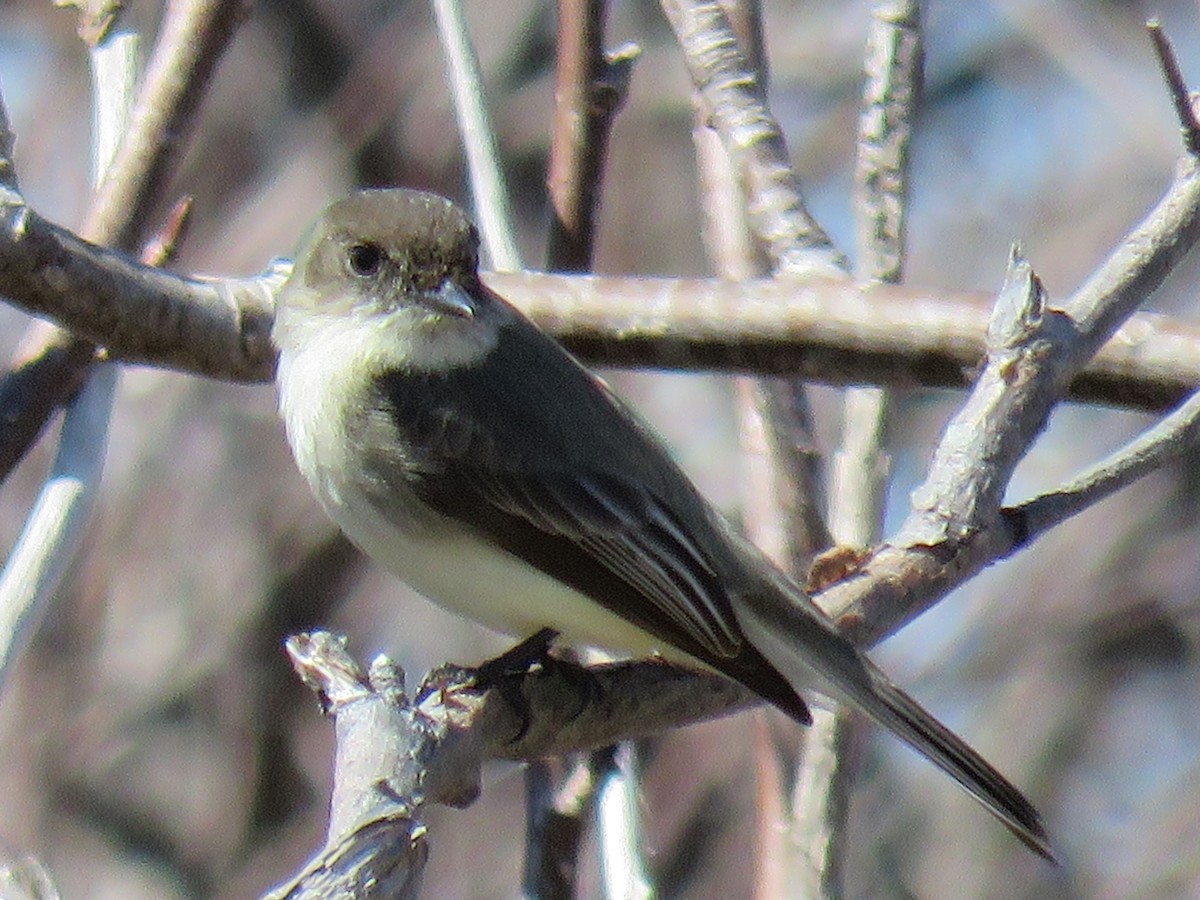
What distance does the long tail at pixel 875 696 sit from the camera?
318cm

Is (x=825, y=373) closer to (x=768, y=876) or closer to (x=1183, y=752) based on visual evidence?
(x=768, y=876)

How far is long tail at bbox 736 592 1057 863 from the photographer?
10.4ft

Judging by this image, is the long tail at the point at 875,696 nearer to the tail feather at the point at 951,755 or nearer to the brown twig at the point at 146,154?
the tail feather at the point at 951,755

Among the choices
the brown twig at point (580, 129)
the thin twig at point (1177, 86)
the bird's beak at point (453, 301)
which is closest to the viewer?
the thin twig at point (1177, 86)

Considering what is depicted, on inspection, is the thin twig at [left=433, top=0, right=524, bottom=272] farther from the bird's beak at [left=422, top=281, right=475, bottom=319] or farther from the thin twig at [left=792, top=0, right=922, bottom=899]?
the thin twig at [left=792, top=0, right=922, bottom=899]

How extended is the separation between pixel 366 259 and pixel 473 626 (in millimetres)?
3007

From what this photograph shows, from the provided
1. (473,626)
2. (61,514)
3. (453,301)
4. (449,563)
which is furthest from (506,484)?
(473,626)

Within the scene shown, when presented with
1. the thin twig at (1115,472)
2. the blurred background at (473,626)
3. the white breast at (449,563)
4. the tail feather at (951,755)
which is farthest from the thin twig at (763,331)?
the blurred background at (473,626)

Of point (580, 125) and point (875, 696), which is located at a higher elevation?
point (580, 125)

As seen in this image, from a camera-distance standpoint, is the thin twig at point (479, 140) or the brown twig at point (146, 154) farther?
the thin twig at point (479, 140)

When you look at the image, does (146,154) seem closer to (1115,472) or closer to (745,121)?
(745,121)

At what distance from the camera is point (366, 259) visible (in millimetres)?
3604

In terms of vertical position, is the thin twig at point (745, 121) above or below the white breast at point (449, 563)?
above

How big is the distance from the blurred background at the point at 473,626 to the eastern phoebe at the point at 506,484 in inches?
115
